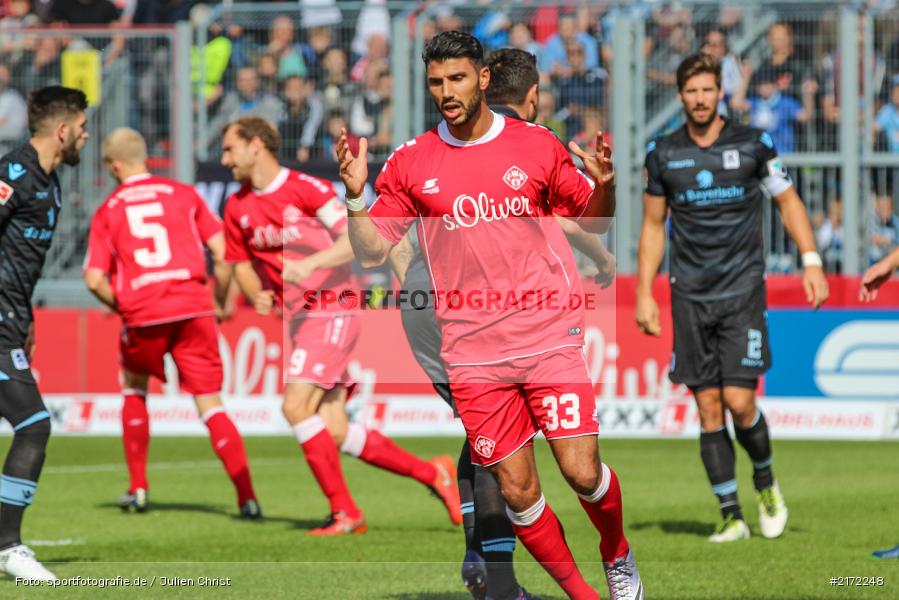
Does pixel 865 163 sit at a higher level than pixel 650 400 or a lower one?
higher

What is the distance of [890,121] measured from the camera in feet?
55.5

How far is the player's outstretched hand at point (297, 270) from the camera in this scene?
901cm

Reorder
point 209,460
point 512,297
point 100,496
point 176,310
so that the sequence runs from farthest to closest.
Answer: point 209,460
point 100,496
point 176,310
point 512,297

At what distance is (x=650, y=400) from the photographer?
1567cm

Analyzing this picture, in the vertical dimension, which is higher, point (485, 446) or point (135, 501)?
point (485, 446)

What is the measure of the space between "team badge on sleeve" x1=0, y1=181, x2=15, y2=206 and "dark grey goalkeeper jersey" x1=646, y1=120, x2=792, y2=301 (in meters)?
3.90

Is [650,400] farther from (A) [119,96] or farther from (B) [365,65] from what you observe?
(A) [119,96]

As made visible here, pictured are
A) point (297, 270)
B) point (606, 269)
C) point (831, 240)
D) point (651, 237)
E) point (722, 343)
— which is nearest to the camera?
point (606, 269)

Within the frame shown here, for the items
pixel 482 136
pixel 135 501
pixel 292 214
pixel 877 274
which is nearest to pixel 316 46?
pixel 292 214

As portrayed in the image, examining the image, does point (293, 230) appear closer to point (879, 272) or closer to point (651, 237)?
point (651, 237)

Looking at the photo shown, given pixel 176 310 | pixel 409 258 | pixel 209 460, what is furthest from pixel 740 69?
pixel 409 258

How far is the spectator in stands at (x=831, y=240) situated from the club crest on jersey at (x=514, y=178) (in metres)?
11.1

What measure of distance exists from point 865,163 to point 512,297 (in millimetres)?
11554

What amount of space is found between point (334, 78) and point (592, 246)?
38.0 ft
